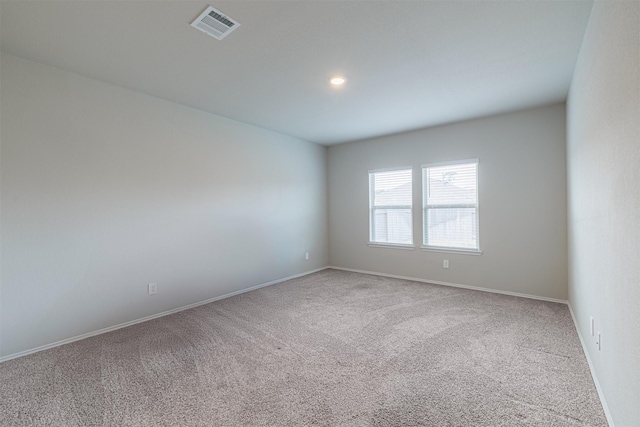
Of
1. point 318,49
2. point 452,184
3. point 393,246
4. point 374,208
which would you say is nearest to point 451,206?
point 452,184

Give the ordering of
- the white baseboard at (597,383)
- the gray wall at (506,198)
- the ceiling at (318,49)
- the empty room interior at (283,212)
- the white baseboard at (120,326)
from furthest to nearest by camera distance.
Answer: the gray wall at (506,198), the white baseboard at (120,326), the ceiling at (318,49), the empty room interior at (283,212), the white baseboard at (597,383)

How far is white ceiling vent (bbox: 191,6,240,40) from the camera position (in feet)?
6.53

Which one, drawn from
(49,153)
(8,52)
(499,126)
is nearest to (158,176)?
(49,153)

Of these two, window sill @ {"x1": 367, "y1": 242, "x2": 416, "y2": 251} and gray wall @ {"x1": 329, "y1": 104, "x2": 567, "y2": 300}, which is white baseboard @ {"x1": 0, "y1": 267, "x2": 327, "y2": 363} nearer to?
window sill @ {"x1": 367, "y1": 242, "x2": 416, "y2": 251}

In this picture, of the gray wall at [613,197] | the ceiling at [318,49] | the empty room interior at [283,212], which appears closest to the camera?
the gray wall at [613,197]

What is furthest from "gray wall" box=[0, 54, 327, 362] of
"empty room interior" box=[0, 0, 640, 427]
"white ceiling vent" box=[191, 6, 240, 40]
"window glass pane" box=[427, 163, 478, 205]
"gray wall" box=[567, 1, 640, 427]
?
"gray wall" box=[567, 1, 640, 427]

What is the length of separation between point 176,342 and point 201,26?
2.72 metres

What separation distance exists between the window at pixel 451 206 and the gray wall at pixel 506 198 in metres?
0.11

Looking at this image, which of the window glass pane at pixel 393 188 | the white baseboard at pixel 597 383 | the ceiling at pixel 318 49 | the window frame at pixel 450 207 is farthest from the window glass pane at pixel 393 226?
the white baseboard at pixel 597 383

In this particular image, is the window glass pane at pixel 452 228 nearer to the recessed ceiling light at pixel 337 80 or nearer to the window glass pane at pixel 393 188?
the window glass pane at pixel 393 188

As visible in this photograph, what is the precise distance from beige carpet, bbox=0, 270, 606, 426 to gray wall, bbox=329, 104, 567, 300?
0.62 metres

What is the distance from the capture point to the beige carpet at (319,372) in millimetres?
1765

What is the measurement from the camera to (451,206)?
4.64 meters

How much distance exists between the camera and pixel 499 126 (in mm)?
4172
